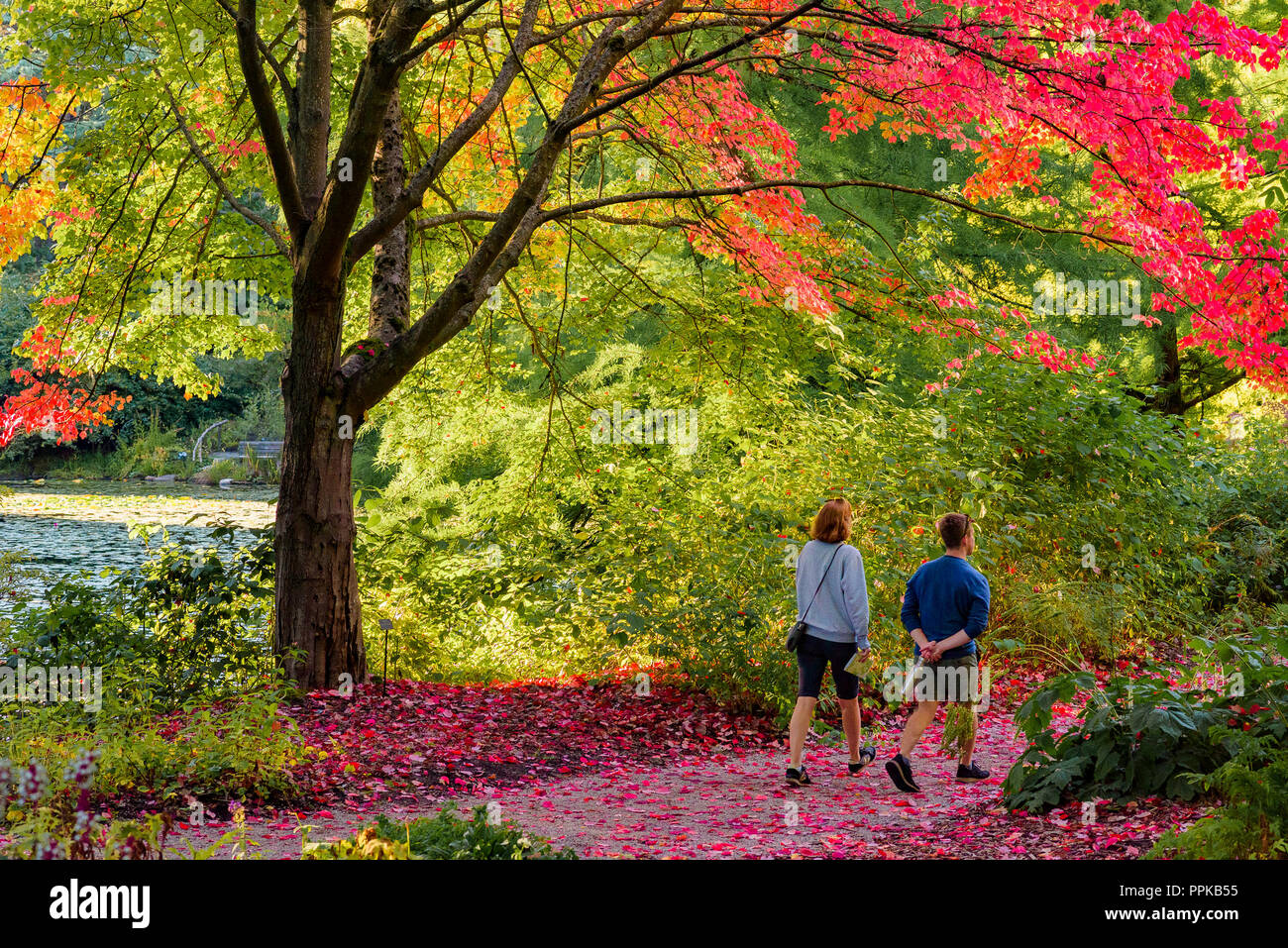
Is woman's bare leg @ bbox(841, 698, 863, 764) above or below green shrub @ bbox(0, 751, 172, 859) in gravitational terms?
below

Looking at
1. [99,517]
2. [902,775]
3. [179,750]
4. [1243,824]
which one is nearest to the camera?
[1243,824]

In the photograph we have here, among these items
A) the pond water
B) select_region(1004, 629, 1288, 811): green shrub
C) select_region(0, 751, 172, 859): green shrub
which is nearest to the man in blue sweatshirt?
select_region(1004, 629, 1288, 811): green shrub

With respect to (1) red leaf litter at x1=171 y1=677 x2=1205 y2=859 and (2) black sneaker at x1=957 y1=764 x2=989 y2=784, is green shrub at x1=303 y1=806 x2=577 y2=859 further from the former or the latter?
(2) black sneaker at x1=957 y1=764 x2=989 y2=784

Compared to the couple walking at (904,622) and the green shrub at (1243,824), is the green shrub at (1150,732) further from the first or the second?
the couple walking at (904,622)

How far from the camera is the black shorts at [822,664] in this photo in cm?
566

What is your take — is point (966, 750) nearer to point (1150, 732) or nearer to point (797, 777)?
point (797, 777)

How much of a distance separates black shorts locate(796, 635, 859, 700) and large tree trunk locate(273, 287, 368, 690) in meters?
3.17

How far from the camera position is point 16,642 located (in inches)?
267

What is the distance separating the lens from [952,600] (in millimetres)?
5434

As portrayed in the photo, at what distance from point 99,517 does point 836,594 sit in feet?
69.6

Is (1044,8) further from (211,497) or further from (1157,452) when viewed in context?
(211,497)

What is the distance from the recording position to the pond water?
1711 centimetres

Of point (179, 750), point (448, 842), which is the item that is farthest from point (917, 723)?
point (179, 750)
